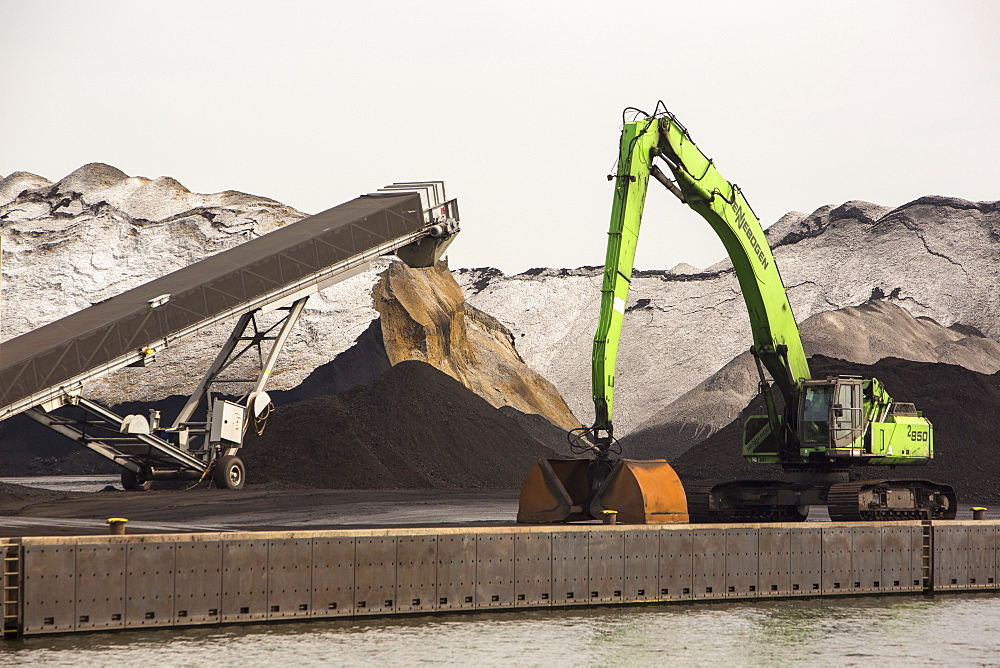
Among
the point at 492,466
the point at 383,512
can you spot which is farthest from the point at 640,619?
the point at 492,466

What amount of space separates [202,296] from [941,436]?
2426 centimetres

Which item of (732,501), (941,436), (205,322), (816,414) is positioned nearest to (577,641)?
(732,501)

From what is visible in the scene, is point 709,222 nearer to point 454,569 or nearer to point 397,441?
point 454,569

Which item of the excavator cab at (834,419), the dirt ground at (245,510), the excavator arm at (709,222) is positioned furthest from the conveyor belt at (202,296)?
the excavator cab at (834,419)

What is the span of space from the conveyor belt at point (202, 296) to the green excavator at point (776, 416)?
33.8ft

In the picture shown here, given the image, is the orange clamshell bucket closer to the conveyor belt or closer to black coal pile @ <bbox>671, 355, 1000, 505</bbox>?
the conveyor belt

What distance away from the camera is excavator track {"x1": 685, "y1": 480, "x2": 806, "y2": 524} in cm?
2178

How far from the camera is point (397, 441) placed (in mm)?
39188

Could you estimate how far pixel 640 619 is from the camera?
523 inches

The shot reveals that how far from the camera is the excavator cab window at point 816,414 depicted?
21.7 meters

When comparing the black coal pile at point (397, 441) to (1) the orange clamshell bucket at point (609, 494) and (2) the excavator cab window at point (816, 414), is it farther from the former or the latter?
(1) the orange clamshell bucket at point (609, 494)

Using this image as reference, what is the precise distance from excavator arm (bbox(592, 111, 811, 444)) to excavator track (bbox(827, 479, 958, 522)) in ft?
8.06

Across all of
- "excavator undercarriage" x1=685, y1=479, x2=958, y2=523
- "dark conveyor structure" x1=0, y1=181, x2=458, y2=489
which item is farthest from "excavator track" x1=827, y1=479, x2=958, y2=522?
"dark conveyor structure" x1=0, y1=181, x2=458, y2=489

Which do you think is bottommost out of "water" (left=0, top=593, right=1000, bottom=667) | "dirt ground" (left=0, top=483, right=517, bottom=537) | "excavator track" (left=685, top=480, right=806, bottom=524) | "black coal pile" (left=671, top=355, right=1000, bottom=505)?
"water" (left=0, top=593, right=1000, bottom=667)
